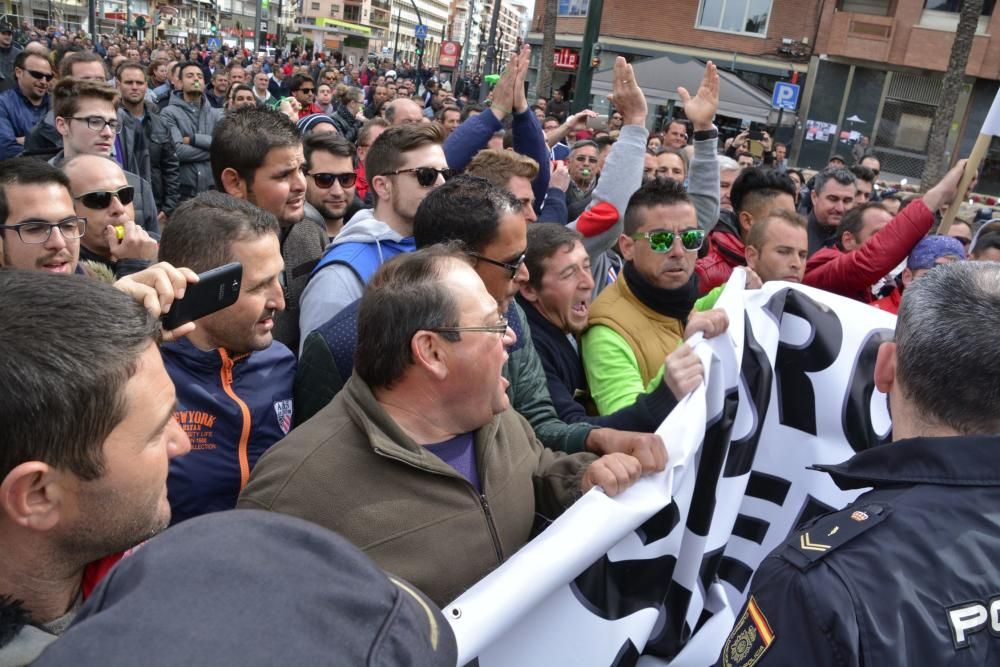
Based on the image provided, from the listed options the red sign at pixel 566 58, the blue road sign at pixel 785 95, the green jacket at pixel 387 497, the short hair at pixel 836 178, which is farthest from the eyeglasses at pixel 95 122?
the red sign at pixel 566 58

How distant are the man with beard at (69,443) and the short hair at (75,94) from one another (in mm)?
4093

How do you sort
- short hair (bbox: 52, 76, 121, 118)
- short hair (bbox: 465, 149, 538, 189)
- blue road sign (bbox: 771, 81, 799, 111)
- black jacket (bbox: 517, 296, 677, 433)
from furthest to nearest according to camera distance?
blue road sign (bbox: 771, 81, 799, 111) < short hair (bbox: 52, 76, 121, 118) < short hair (bbox: 465, 149, 538, 189) < black jacket (bbox: 517, 296, 677, 433)

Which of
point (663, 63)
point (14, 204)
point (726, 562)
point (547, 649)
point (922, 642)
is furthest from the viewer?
point (663, 63)

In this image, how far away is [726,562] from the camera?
98.8 inches

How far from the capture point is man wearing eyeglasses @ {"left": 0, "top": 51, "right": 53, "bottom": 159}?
692 centimetres

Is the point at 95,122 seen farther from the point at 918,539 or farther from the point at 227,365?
the point at 918,539

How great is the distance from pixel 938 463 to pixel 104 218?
10.5ft

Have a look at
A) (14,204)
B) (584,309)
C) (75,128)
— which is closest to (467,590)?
(584,309)

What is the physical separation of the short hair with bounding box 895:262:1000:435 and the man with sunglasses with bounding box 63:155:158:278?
2.85 metres

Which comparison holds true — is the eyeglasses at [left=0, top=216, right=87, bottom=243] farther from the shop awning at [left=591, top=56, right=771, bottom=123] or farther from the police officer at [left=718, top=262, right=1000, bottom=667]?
the shop awning at [left=591, top=56, right=771, bottom=123]

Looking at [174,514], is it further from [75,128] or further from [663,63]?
[663,63]

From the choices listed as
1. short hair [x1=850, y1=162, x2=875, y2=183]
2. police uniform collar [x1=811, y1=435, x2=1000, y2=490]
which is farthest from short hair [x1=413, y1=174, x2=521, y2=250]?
short hair [x1=850, y1=162, x2=875, y2=183]

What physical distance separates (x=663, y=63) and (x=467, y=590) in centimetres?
2431

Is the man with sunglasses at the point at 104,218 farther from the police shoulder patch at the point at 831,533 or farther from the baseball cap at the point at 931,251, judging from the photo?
the baseball cap at the point at 931,251
